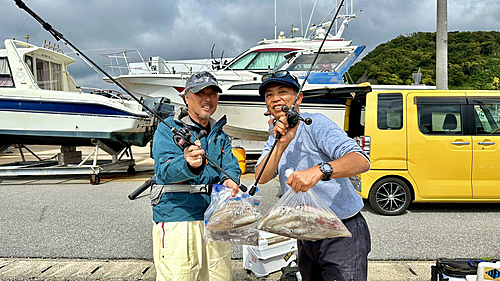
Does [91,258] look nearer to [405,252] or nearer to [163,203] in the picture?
[163,203]

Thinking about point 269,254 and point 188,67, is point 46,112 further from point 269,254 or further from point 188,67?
point 269,254

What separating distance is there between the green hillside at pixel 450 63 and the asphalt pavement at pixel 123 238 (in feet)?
152

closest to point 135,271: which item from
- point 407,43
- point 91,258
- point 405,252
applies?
point 91,258

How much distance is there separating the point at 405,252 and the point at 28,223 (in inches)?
211

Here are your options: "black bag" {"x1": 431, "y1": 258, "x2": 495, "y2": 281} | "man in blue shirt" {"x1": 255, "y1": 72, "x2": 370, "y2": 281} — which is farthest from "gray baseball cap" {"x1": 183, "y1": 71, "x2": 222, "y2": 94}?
"black bag" {"x1": 431, "y1": 258, "x2": 495, "y2": 281}

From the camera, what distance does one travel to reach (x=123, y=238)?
4.16m

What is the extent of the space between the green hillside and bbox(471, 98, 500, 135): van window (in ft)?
148

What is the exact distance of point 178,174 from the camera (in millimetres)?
1707

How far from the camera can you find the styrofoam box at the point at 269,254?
286 centimetres

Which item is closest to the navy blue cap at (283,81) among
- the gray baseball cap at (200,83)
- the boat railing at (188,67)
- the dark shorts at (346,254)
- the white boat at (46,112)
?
the gray baseball cap at (200,83)

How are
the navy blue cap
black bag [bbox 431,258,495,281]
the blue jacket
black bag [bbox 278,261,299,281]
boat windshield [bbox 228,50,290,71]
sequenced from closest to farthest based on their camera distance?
1. the navy blue cap
2. the blue jacket
3. black bag [bbox 431,258,495,281]
4. black bag [bbox 278,261,299,281]
5. boat windshield [bbox 228,50,290,71]

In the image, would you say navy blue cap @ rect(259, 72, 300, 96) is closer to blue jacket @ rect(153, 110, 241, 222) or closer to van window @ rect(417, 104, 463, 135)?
blue jacket @ rect(153, 110, 241, 222)

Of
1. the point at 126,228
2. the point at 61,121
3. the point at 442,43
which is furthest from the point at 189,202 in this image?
the point at 442,43

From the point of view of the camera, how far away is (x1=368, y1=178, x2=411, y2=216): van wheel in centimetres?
508
